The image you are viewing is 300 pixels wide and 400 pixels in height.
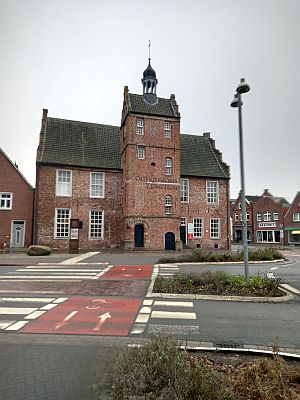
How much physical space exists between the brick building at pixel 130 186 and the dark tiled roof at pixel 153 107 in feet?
0.07

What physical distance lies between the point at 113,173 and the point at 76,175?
13.2ft

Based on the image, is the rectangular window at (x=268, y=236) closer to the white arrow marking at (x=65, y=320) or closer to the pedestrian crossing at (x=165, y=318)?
the pedestrian crossing at (x=165, y=318)

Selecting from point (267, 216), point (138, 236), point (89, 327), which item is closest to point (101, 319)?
point (89, 327)

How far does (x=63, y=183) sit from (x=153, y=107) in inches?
493

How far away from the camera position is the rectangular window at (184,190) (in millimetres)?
35438

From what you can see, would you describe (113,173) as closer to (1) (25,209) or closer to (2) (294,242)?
(1) (25,209)

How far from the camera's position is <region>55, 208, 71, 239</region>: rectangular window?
3093cm

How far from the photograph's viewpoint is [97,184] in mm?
33125

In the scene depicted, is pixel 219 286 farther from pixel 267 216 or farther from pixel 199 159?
pixel 267 216

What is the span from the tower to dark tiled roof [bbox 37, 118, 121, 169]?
8.44 feet

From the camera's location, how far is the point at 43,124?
33.4 m

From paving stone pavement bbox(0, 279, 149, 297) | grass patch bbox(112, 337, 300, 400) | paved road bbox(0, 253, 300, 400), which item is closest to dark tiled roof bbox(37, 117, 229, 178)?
paving stone pavement bbox(0, 279, 149, 297)

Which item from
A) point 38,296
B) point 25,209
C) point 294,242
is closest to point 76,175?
point 25,209

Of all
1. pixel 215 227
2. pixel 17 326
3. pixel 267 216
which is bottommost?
pixel 17 326
